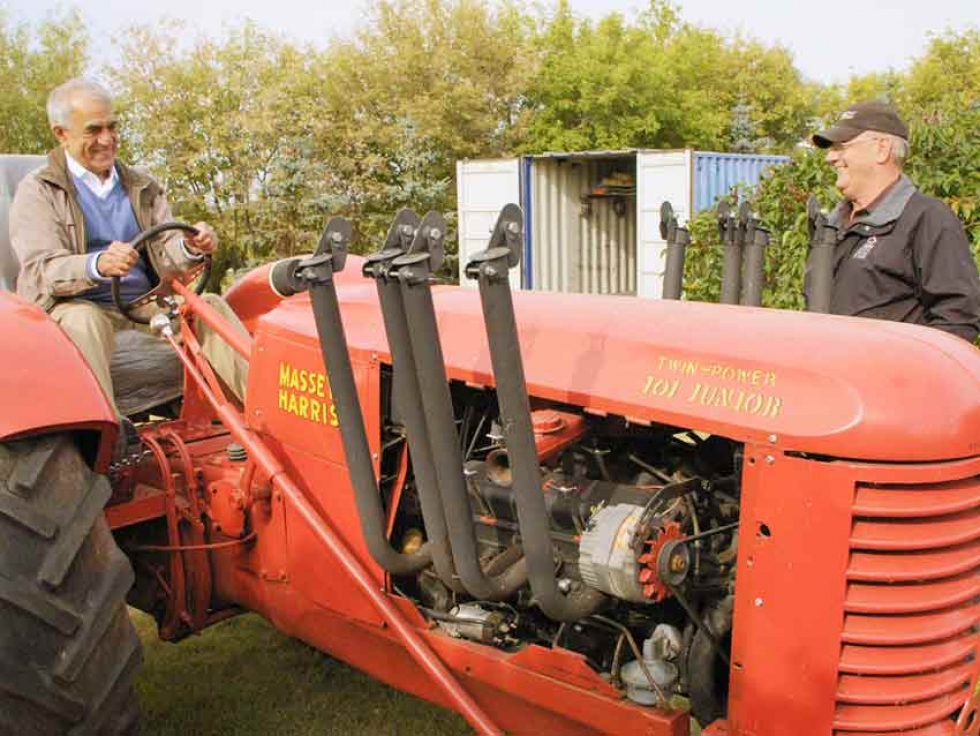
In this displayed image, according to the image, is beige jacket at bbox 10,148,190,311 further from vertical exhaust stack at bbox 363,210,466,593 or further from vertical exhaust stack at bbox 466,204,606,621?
vertical exhaust stack at bbox 466,204,606,621

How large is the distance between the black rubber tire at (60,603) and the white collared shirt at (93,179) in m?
1.36

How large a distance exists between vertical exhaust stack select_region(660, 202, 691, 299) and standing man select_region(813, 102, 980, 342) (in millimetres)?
509

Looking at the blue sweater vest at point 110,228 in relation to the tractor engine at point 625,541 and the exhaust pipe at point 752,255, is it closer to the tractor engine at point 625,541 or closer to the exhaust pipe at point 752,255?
the tractor engine at point 625,541

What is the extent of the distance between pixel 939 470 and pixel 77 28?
28.4 m

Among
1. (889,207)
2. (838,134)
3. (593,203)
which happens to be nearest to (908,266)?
(889,207)

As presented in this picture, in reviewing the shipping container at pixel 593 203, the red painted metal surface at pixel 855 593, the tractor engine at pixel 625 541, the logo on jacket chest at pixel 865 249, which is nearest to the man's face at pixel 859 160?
the logo on jacket chest at pixel 865 249

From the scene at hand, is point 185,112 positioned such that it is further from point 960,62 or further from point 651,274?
point 960,62

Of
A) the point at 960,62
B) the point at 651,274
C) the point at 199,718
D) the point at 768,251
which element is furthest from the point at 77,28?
the point at 960,62

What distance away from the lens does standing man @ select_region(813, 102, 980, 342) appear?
313cm

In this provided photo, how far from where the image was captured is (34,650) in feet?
7.48

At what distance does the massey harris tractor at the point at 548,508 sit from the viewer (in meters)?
1.93

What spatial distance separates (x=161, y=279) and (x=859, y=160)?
89.6 inches

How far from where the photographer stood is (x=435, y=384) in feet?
6.64

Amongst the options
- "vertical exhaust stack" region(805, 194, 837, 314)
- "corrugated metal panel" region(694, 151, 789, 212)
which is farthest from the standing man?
"corrugated metal panel" region(694, 151, 789, 212)
